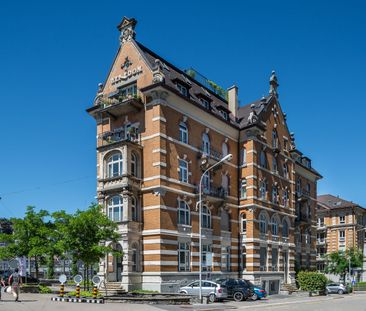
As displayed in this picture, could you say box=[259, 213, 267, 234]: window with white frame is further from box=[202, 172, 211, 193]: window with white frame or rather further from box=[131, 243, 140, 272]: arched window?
box=[131, 243, 140, 272]: arched window

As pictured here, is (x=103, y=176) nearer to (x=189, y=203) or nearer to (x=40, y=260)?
(x=189, y=203)

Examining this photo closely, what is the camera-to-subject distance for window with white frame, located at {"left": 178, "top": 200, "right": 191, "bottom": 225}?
36.5 metres

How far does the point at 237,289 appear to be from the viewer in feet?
111

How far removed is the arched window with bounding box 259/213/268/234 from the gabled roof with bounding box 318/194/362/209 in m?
37.4

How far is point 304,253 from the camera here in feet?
190

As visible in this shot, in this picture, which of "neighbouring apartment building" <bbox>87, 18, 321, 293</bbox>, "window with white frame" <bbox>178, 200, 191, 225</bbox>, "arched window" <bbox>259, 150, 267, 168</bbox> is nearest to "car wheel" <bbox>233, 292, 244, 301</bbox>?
"neighbouring apartment building" <bbox>87, 18, 321, 293</bbox>

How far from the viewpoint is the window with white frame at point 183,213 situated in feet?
120

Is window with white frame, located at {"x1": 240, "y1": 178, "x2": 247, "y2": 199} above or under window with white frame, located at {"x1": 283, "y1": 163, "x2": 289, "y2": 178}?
under

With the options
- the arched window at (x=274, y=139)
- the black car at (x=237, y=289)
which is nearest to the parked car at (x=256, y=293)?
the black car at (x=237, y=289)

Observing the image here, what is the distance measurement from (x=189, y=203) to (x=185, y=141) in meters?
5.17

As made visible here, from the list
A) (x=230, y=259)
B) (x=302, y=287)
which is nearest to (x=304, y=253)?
(x=302, y=287)

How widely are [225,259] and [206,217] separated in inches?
189

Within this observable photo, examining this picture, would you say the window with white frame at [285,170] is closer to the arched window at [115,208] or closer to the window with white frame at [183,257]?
the window with white frame at [183,257]

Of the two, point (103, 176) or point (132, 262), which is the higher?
point (103, 176)
